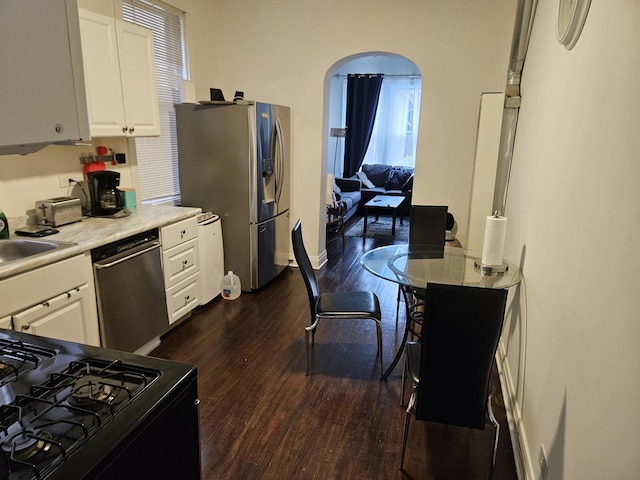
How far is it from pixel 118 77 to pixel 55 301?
62.2 inches

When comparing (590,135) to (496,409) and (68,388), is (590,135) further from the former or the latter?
(68,388)

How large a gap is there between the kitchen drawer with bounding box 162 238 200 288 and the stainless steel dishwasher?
9 centimetres

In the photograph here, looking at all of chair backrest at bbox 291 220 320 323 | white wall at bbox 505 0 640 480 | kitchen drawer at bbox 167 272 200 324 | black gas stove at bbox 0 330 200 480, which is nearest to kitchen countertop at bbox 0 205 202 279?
kitchen drawer at bbox 167 272 200 324

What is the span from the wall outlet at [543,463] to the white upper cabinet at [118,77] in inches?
117

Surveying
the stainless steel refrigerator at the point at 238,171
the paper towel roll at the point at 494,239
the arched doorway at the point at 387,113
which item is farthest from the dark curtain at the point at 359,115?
the paper towel roll at the point at 494,239

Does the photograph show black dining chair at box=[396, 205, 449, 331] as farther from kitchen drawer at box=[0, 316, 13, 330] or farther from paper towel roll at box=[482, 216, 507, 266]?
kitchen drawer at box=[0, 316, 13, 330]

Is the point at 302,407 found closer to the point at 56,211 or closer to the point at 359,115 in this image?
the point at 56,211

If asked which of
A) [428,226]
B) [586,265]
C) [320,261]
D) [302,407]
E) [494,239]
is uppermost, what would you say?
[586,265]

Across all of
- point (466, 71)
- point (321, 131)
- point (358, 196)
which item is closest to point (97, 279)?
point (321, 131)

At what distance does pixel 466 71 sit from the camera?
13.0 feet

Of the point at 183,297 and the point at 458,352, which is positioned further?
the point at 183,297

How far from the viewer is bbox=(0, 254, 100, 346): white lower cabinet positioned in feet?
6.29

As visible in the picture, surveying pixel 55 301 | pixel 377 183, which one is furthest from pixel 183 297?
pixel 377 183

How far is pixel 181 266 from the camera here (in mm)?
3203
